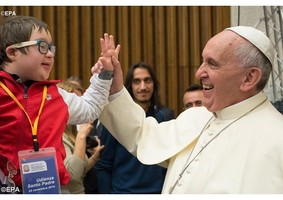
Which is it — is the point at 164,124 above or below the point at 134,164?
above

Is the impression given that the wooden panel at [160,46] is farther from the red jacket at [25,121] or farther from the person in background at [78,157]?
the red jacket at [25,121]

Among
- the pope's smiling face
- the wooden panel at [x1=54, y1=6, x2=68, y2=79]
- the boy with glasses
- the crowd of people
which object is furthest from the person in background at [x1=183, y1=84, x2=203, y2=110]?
the wooden panel at [x1=54, y1=6, x2=68, y2=79]

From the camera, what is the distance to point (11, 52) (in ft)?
6.35

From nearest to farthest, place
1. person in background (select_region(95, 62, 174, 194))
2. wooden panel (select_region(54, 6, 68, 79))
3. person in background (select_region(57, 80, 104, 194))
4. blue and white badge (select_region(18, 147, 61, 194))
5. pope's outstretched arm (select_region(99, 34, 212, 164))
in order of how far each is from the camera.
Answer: blue and white badge (select_region(18, 147, 61, 194)) → pope's outstretched arm (select_region(99, 34, 212, 164)) → person in background (select_region(57, 80, 104, 194)) → person in background (select_region(95, 62, 174, 194)) → wooden panel (select_region(54, 6, 68, 79))

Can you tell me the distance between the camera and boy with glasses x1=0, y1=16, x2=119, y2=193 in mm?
1827

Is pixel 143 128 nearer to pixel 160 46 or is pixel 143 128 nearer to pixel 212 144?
pixel 212 144

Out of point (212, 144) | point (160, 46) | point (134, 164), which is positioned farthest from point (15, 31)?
point (160, 46)

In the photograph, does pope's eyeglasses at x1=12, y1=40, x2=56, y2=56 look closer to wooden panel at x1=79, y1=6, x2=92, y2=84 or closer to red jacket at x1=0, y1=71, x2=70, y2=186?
red jacket at x1=0, y1=71, x2=70, y2=186

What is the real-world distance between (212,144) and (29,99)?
748 mm

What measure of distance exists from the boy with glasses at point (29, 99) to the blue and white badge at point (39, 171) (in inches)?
1.1

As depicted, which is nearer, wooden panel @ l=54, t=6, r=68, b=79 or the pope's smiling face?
the pope's smiling face

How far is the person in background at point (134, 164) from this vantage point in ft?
9.71

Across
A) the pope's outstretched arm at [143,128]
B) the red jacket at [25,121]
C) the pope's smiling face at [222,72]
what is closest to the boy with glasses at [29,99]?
the red jacket at [25,121]

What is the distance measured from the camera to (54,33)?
15.8ft
